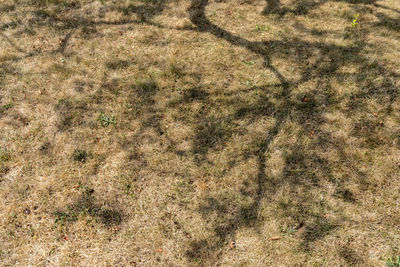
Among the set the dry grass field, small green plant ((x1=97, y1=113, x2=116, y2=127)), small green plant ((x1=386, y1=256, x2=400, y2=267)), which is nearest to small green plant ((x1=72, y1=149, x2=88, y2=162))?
the dry grass field

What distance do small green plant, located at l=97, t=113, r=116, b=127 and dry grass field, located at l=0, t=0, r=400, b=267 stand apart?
0.03 metres

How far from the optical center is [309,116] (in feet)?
17.7

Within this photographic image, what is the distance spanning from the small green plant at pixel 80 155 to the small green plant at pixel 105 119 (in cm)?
65

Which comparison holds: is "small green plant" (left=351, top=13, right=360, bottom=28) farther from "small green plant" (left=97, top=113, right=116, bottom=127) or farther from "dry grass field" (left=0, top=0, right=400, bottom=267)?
"small green plant" (left=97, top=113, right=116, bottom=127)

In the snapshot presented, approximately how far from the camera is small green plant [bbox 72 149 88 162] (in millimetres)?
4791

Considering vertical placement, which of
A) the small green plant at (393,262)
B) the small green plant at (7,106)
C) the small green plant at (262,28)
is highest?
the small green plant at (262,28)

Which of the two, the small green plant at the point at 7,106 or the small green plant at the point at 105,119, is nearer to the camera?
the small green plant at the point at 105,119

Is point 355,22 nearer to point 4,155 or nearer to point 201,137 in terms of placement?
point 201,137

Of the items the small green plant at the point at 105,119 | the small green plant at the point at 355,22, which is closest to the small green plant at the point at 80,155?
the small green plant at the point at 105,119

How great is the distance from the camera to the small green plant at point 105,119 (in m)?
5.29

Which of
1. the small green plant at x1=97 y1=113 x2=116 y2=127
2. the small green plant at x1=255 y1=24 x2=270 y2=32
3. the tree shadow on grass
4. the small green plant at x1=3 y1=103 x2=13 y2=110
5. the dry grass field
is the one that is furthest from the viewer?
the small green plant at x1=255 y1=24 x2=270 y2=32

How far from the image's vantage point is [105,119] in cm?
534

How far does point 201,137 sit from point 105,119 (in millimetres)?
1791

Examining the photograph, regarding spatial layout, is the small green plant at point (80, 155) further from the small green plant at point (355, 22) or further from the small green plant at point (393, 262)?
the small green plant at point (355, 22)
